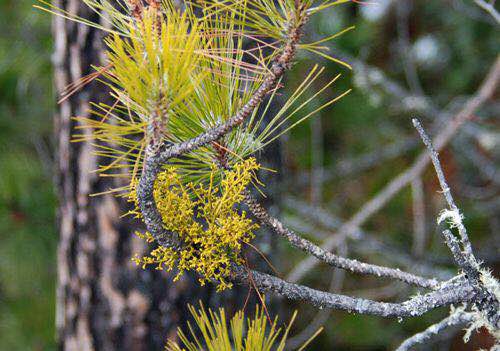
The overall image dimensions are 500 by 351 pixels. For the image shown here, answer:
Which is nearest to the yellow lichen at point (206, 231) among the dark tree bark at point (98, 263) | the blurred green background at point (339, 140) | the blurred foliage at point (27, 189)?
the dark tree bark at point (98, 263)

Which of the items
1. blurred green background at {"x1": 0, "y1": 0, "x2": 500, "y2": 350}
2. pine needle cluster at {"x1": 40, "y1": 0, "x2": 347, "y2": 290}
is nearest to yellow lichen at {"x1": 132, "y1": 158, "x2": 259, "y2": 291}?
Answer: pine needle cluster at {"x1": 40, "y1": 0, "x2": 347, "y2": 290}

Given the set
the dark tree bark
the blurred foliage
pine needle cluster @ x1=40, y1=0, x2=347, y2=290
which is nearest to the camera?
pine needle cluster @ x1=40, y1=0, x2=347, y2=290

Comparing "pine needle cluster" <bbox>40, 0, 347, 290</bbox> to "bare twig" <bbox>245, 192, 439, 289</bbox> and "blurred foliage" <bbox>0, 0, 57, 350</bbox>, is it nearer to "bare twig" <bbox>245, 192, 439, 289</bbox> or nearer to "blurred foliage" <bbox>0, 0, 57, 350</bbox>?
"bare twig" <bbox>245, 192, 439, 289</bbox>

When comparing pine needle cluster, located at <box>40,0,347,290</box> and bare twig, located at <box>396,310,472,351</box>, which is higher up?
pine needle cluster, located at <box>40,0,347,290</box>

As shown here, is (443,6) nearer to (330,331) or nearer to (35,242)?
(330,331)

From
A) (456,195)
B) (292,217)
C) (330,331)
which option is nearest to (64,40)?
(292,217)

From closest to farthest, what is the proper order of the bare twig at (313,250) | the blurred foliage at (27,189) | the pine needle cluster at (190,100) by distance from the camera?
the pine needle cluster at (190,100)
the bare twig at (313,250)
the blurred foliage at (27,189)

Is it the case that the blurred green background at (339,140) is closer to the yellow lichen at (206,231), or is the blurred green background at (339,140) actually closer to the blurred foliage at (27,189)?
the blurred foliage at (27,189)
